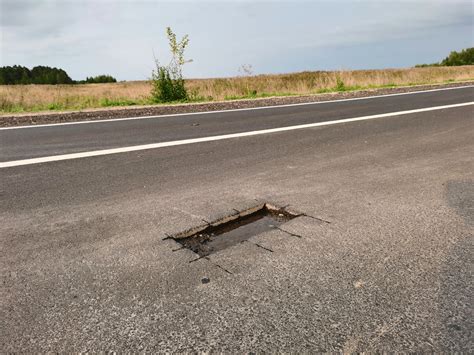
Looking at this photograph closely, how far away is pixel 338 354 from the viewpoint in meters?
1.49

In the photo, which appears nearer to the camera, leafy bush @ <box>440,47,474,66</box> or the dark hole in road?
the dark hole in road

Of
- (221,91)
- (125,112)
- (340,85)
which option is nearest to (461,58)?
(340,85)

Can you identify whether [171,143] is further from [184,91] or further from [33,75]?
[33,75]

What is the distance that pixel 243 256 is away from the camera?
223cm

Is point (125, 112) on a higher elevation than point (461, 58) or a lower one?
lower

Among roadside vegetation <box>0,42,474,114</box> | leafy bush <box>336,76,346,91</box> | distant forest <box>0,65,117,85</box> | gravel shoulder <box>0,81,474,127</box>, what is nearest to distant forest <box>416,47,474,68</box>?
roadside vegetation <box>0,42,474,114</box>

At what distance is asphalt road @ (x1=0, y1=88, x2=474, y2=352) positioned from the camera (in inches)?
63.9

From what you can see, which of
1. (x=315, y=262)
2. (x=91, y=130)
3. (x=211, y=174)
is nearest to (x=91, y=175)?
(x=211, y=174)

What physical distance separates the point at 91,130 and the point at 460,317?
635 centimetres

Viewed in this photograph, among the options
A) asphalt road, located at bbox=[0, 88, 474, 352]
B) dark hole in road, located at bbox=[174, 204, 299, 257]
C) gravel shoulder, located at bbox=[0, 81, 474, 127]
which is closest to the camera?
asphalt road, located at bbox=[0, 88, 474, 352]

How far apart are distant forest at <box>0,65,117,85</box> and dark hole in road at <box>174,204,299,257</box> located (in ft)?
268

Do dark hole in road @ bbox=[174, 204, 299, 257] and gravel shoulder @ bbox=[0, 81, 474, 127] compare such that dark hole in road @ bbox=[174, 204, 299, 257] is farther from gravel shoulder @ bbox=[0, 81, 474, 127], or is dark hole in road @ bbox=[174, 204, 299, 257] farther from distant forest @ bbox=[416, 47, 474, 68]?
distant forest @ bbox=[416, 47, 474, 68]

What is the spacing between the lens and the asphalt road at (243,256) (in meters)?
1.62

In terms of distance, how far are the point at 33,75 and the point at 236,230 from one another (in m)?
99.8
